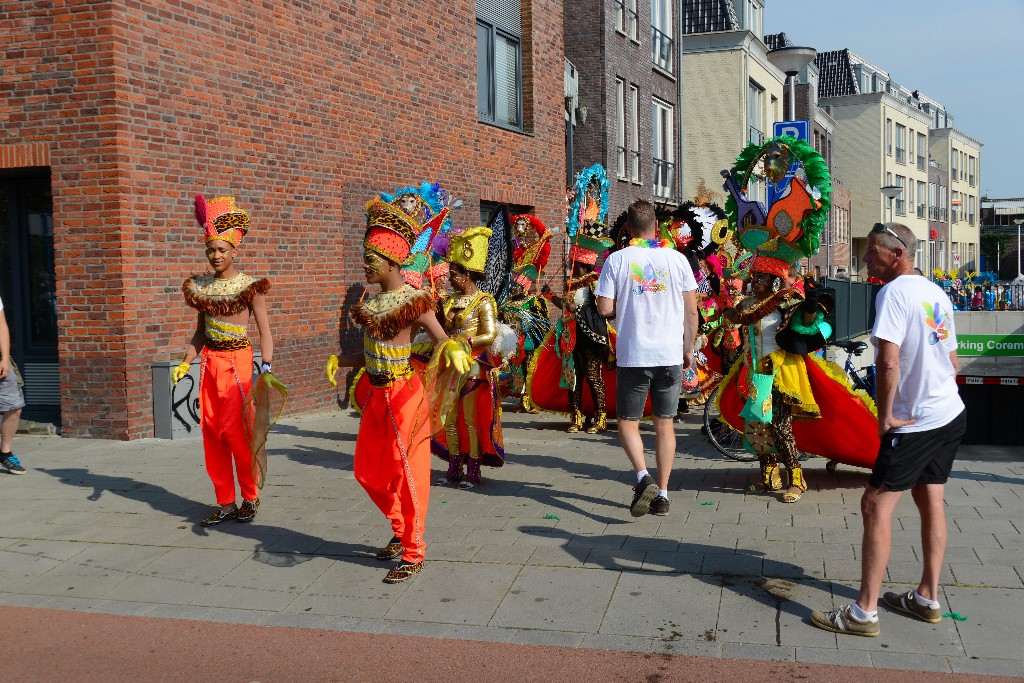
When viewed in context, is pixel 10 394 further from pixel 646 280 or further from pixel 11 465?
pixel 646 280

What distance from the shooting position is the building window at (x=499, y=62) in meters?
16.6

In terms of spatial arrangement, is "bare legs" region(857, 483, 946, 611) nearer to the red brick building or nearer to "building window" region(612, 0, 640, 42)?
the red brick building

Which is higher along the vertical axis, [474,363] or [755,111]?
[755,111]

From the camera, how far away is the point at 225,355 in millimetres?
6656

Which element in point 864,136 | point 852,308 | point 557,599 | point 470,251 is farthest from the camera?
point 864,136

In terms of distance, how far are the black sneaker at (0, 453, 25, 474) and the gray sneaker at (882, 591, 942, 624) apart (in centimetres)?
691

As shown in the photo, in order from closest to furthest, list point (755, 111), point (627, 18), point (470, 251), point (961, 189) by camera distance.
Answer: point (470, 251) → point (627, 18) → point (755, 111) → point (961, 189)

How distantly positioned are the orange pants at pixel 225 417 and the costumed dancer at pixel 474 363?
54.8 inches

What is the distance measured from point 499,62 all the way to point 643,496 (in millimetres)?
12054

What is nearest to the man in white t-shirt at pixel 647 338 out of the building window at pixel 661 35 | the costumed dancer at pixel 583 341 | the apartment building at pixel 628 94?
the costumed dancer at pixel 583 341

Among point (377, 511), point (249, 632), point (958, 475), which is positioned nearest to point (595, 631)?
point (249, 632)

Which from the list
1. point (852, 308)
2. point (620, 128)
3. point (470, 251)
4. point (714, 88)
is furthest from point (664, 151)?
point (470, 251)

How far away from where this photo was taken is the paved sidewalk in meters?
4.62

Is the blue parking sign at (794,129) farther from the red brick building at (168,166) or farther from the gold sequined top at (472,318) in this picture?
the gold sequined top at (472,318)
